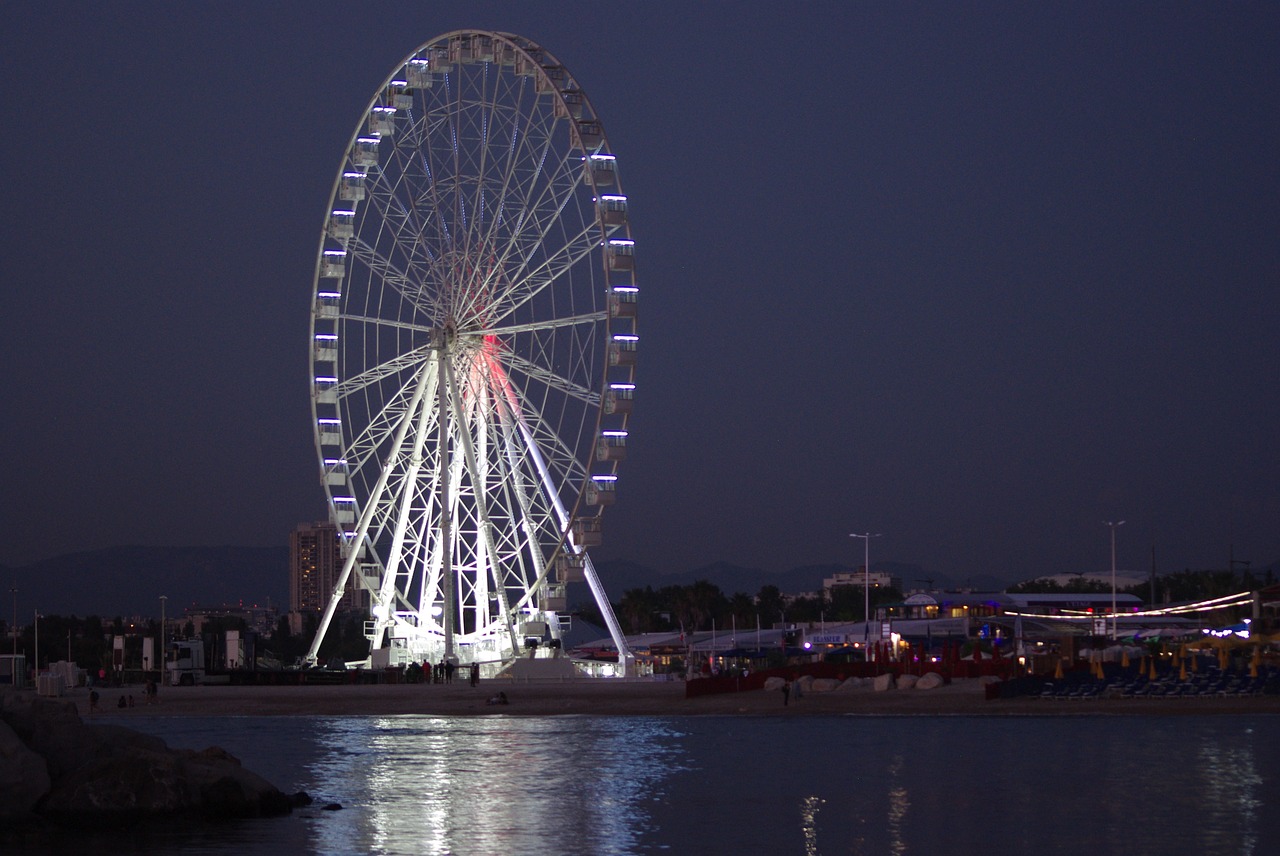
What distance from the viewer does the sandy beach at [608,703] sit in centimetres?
4250

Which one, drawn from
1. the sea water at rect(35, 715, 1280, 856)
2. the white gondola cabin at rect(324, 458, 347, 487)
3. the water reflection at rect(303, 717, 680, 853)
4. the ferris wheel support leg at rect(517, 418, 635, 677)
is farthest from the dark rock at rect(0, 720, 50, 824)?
the white gondola cabin at rect(324, 458, 347, 487)

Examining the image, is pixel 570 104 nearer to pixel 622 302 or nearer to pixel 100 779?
pixel 622 302

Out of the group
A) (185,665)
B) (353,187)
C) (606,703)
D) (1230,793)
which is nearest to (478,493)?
(606,703)

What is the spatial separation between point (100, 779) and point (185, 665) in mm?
40716

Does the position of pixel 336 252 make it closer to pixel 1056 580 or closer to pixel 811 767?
pixel 811 767

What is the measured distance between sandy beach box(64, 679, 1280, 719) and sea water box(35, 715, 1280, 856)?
1595 millimetres

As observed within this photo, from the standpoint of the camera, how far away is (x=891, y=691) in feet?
153

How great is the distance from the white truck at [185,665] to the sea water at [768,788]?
2016 cm

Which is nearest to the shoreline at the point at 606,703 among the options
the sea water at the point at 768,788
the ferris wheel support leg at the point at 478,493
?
the sea water at the point at 768,788

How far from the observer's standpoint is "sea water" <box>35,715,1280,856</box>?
70.4 feet

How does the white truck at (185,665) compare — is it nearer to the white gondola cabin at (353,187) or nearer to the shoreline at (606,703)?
the shoreline at (606,703)

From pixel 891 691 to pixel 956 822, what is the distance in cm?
2404

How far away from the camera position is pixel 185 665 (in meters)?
62.5

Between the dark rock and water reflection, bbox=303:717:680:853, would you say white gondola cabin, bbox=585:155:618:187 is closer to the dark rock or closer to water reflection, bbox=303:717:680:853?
water reflection, bbox=303:717:680:853
